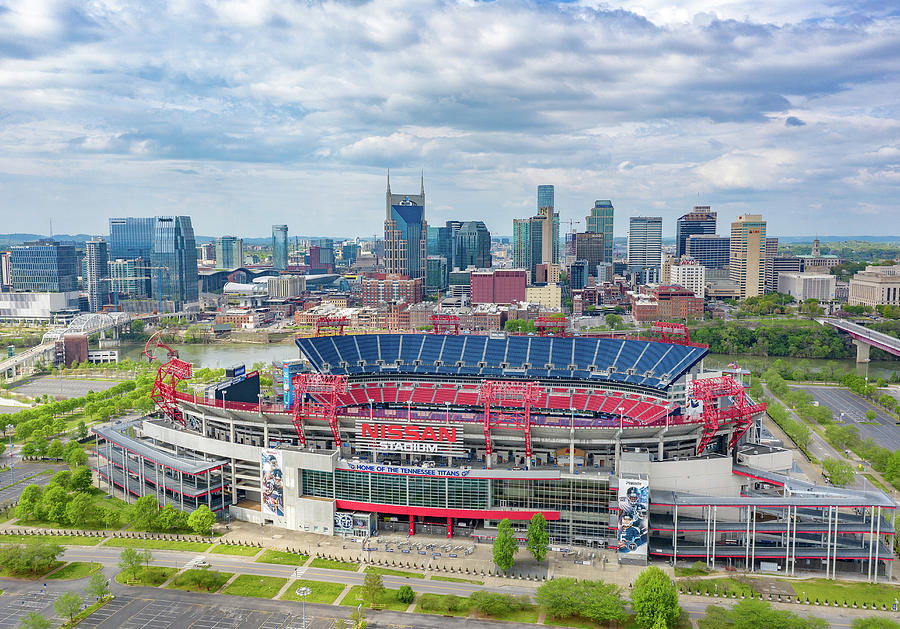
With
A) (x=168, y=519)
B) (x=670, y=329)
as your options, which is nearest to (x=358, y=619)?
(x=168, y=519)

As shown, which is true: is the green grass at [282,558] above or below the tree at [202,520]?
below

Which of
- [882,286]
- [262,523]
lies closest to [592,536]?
[262,523]

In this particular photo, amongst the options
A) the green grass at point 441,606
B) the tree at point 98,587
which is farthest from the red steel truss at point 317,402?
the green grass at point 441,606

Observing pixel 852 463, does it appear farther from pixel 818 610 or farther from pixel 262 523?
pixel 262 523

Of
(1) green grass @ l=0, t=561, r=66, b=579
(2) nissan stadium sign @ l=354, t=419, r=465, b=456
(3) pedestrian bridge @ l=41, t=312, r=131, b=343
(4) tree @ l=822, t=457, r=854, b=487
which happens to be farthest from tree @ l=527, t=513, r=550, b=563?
(3) pedestrian bridge @ l=41, t=312, r=131, b=343

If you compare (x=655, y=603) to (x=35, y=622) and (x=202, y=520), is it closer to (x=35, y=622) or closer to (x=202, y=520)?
(x=202, y=520)

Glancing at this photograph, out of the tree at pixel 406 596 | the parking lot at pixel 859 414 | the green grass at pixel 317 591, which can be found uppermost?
the parking lot at pixel 859 414

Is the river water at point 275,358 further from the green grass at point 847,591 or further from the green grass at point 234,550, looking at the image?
the green grass at point 847,591
